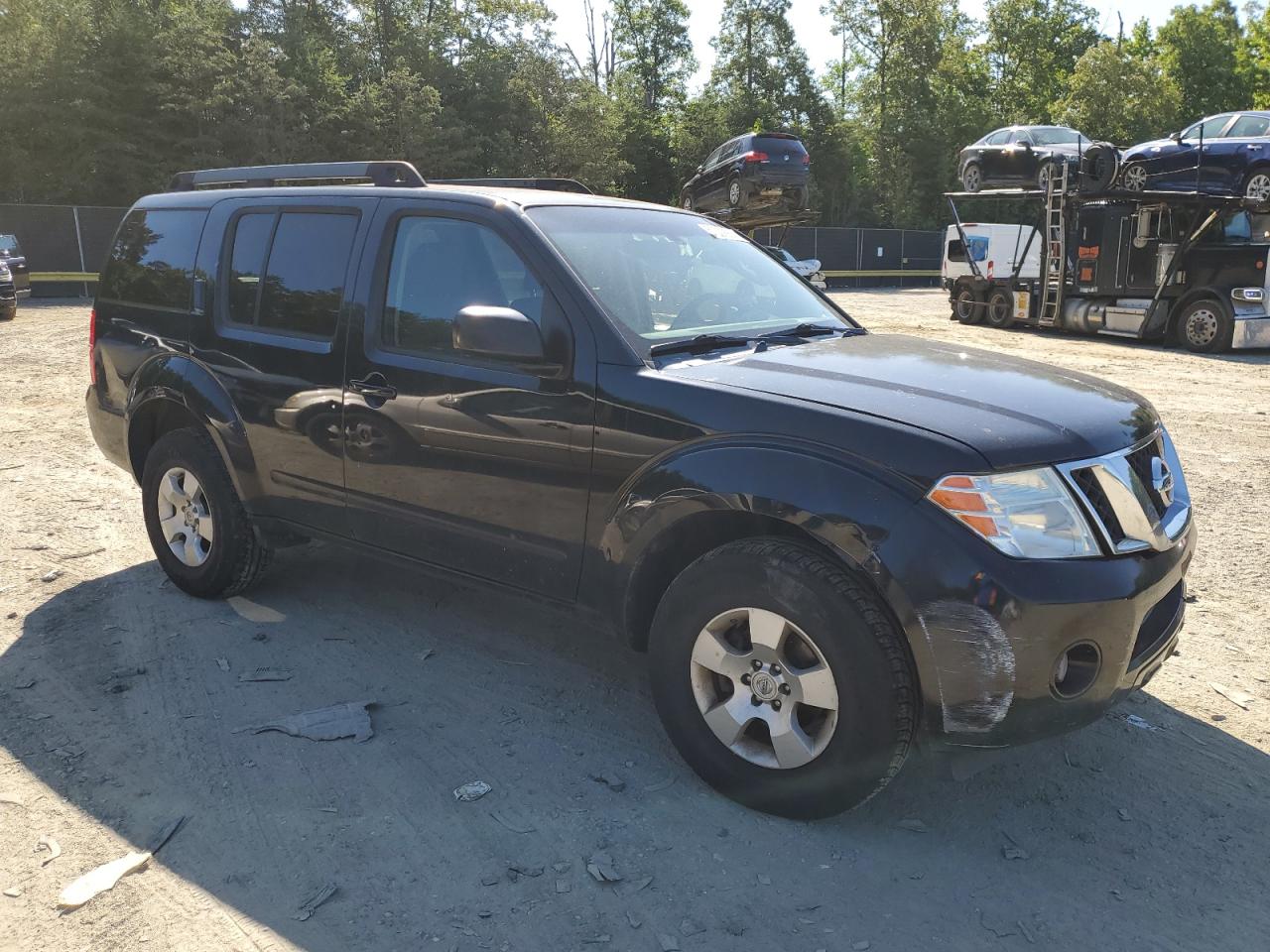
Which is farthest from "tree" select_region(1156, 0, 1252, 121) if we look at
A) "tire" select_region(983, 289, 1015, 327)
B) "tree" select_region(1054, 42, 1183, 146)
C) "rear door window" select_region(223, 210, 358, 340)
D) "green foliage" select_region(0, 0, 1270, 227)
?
"rear door window" select_region(223, 210, 358, 340)

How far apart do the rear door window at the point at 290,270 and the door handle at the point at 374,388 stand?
11.8 inches

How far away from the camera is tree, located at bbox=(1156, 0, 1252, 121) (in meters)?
50.5

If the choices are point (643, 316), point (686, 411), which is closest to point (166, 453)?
point (643, 316)

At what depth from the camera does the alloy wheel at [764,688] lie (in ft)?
9.47

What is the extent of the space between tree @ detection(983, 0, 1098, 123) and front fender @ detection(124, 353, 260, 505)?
57.9 meters

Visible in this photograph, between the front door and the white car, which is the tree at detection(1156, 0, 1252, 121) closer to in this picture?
the white car

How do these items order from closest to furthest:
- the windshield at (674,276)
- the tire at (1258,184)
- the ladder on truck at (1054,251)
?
the windshield at (674,276) → the tire at (1258,184) → the ladder on truck at (1054,251)

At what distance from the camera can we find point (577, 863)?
287 centimetres

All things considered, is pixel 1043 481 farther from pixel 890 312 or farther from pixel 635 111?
pixel 635 111

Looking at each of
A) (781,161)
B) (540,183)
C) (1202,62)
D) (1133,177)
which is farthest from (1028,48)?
(540,183)

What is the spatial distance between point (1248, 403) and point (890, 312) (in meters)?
14.0

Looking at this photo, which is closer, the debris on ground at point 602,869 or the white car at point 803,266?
the debris on ground at point 602,869

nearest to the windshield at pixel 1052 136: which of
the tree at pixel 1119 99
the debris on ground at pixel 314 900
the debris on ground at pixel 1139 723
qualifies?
the debris on ground at pixel 1139 723

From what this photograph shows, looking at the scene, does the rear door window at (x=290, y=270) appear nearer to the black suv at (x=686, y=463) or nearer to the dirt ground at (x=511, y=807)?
the black suv at (x=686, y=463)
